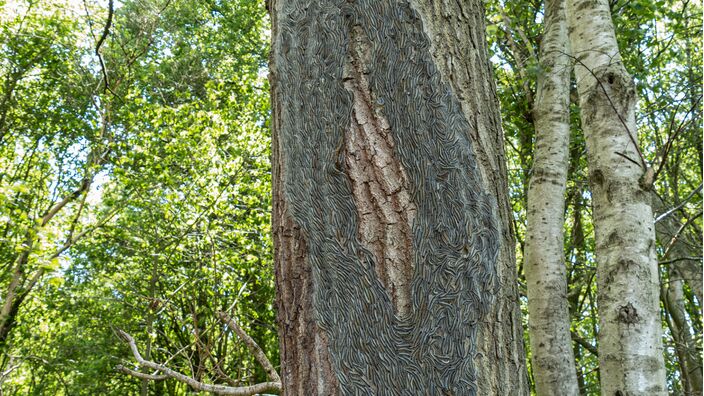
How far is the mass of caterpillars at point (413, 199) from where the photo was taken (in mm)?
1147

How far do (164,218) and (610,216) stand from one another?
28.4 feet

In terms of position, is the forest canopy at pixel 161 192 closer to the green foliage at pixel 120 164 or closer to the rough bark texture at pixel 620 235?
the green foliage at pixel 120 164

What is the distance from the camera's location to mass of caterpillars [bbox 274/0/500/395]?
1147mm

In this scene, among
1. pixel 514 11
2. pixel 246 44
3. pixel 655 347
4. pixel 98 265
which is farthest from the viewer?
pixel 246 44

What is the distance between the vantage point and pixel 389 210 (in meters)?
1.21

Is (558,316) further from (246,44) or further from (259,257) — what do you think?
(246,44)

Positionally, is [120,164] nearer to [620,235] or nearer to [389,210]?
[620,235]

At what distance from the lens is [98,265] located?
43.4 feet

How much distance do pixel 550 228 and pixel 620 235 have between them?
1.46 metres

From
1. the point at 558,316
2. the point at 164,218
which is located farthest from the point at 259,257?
the point at 558,316

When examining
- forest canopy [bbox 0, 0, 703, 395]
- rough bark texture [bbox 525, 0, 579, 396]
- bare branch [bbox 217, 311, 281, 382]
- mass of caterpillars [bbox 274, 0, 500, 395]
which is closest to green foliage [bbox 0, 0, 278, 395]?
forest canopy [bbox 0, 0, 703, 395]

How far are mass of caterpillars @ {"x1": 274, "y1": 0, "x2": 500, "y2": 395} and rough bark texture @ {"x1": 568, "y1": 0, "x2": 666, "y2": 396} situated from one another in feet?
6.69

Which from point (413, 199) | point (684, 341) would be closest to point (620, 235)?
point (413, 199)

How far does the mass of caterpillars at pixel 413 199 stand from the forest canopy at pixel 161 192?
661 cm
